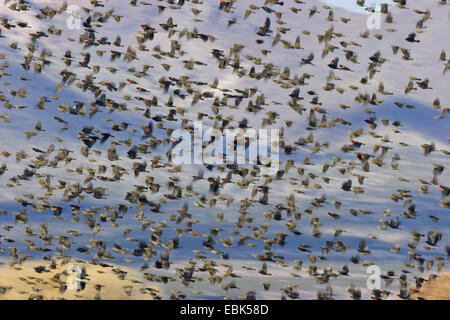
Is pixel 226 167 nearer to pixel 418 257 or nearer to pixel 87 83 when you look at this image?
pixel 87 83

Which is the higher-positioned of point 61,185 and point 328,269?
point 61,185

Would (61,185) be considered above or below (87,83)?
below

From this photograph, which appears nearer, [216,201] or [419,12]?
[419,12]

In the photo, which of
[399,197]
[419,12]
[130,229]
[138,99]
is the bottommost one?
[130,229]

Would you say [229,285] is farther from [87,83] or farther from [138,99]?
[87,83]

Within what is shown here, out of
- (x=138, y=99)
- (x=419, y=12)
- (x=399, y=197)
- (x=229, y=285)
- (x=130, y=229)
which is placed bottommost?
(x=229, y=285)

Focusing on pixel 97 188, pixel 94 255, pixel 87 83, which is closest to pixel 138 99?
pixel 87 83

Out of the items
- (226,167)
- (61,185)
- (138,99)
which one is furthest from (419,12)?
(61,185)

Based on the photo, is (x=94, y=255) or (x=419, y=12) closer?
(x=419, y=12)
